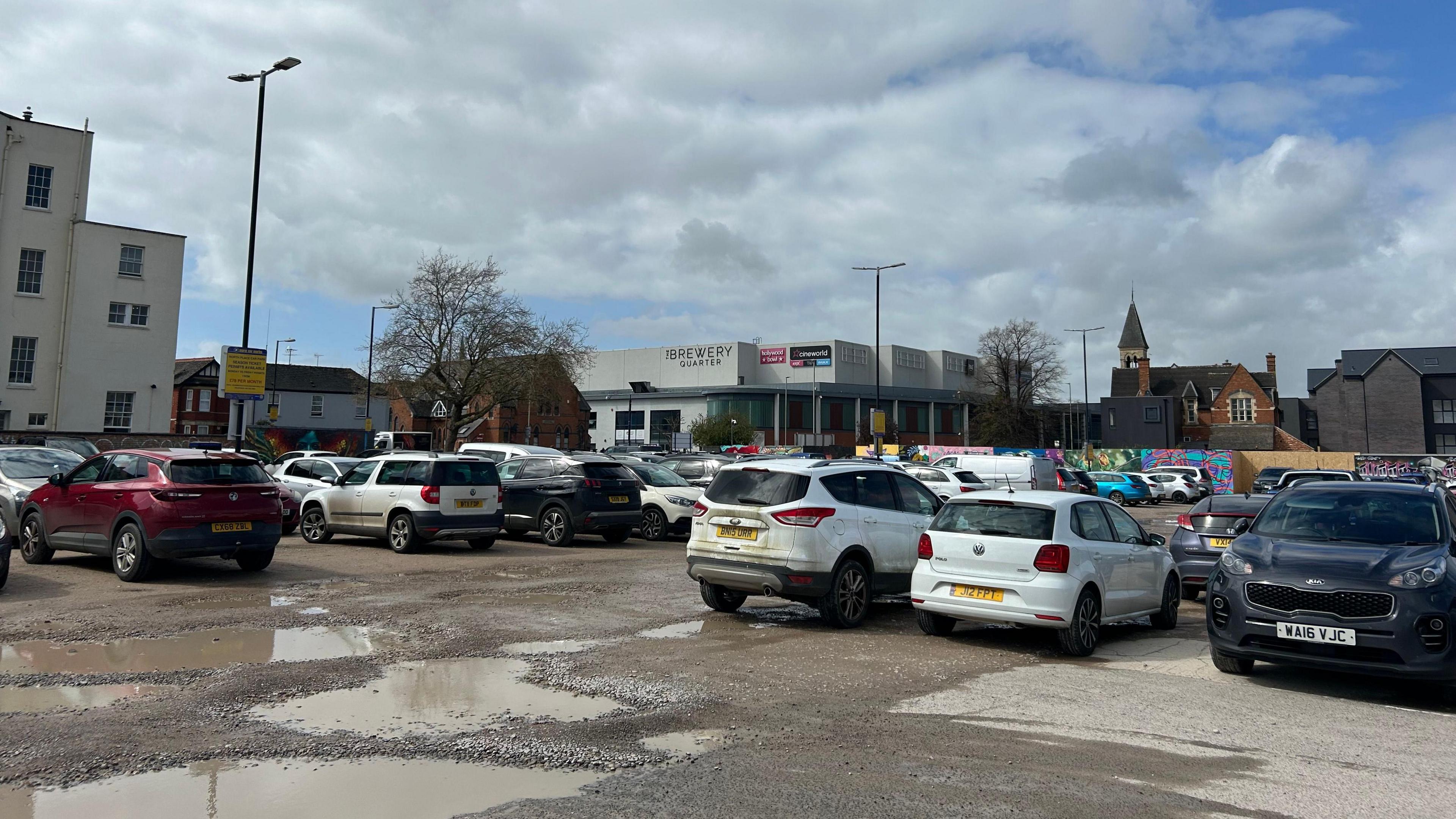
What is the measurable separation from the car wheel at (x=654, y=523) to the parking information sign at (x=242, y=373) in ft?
26.9

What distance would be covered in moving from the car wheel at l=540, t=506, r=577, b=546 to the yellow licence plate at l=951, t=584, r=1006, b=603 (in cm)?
994

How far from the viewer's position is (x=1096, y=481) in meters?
39.9

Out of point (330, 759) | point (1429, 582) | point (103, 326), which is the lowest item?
point (330, 759)

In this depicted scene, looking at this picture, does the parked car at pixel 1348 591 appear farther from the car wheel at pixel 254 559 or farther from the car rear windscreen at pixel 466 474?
the car rear windscreen at pixel 466 474

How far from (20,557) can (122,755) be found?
11.1 m

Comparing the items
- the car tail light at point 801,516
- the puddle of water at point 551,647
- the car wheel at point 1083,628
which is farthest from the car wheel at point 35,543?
the car wheel at point 1083,628

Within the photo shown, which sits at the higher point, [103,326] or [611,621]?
[103,326]

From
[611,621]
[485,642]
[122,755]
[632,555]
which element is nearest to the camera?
[122,755]

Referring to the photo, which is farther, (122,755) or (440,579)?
(440,579)

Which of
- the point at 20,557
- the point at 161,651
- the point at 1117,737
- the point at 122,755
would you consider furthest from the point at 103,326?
the point at 1117,737

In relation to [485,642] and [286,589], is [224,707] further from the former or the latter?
[286,589]

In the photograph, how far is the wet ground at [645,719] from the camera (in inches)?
186

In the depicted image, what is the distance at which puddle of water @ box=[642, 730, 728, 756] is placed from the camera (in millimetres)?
5469

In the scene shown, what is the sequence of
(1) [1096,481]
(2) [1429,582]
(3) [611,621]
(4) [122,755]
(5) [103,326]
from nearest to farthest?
(4) [122,755] → (2) [1429,582] → (3) [611,621] → (5) [103,326] → (1) [1096,481]
